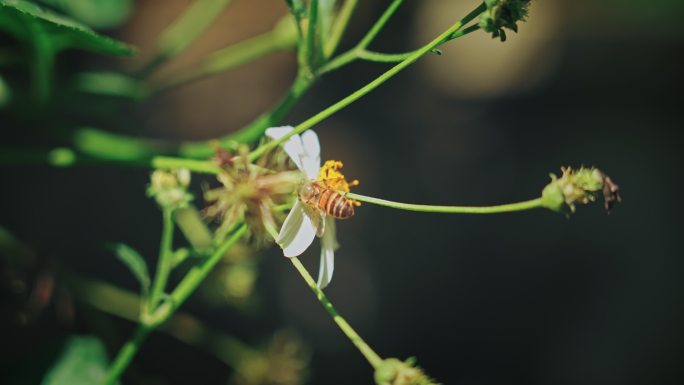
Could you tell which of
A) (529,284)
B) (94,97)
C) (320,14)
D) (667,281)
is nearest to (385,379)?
(320,14)

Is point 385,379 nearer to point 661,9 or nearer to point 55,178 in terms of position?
point 55,178

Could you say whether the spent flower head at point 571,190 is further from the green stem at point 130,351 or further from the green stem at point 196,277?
the green stem at point 130,351

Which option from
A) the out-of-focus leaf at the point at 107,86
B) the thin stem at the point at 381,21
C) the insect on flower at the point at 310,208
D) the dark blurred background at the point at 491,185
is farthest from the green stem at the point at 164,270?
the dark blurred background at the point at 491,185

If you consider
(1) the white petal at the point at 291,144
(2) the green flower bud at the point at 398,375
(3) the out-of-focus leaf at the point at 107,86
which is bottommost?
(2) the green flower bud at the point at 398,375

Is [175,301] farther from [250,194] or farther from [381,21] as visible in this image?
[381,21]

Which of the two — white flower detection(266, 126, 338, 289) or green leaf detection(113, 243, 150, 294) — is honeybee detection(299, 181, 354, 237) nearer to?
white flower detection(266, 126, 338, 289)

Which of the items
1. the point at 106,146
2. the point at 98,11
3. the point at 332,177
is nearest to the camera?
the point at 332,177

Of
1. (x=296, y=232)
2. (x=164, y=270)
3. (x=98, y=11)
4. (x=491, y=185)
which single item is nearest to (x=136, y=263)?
(x=164, y=270)
